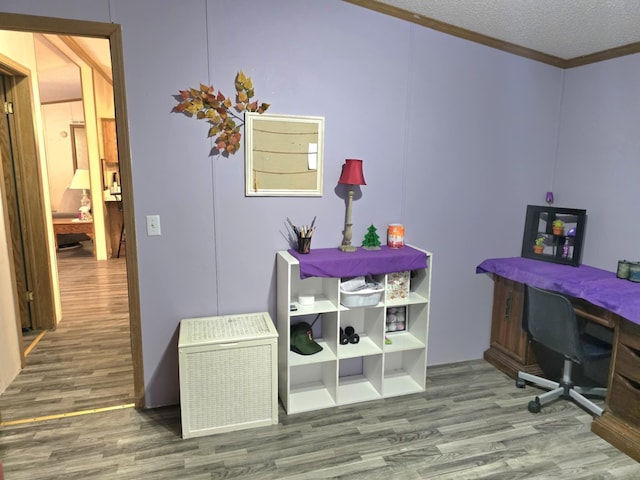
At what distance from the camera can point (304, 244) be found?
8.65 feet

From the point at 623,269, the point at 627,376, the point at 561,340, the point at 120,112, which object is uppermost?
the point at 120,112

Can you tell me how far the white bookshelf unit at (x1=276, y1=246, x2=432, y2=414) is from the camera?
103 inches

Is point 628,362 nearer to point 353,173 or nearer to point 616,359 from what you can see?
point 616,359

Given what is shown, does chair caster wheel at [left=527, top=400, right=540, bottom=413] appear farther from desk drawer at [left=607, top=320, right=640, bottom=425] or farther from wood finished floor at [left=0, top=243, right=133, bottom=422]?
wood finished floor at [left=0, top=243, right=133, bottom=422]

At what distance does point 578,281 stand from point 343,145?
1.67 metres

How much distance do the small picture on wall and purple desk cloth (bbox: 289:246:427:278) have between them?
1.49ft

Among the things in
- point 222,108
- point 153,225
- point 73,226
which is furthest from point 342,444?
point 73,226

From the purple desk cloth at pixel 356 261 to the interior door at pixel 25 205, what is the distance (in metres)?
2.41

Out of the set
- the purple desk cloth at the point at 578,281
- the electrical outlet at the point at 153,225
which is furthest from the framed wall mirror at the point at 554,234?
the electrical outlet at the point at 153,225

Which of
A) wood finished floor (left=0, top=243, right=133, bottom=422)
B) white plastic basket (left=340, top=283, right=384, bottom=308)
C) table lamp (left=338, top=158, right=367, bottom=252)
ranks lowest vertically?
wood finished floor (left=0, top=243, right=133, bottom=422)

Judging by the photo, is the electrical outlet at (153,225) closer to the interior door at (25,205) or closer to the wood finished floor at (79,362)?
the wood finished floor at (79,362)

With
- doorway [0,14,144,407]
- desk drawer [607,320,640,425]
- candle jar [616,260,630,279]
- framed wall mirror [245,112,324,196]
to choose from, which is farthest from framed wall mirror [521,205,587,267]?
doorway [0,14,144,407]

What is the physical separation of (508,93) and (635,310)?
5.53 feet

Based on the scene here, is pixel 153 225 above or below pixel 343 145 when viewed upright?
below
